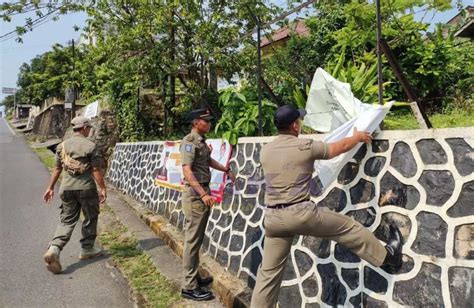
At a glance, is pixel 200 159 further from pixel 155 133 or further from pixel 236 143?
pixel 155 133

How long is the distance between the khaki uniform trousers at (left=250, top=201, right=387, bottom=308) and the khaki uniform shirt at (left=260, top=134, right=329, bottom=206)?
0.30ft

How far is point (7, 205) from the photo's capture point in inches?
359

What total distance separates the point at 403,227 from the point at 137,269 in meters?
3.65

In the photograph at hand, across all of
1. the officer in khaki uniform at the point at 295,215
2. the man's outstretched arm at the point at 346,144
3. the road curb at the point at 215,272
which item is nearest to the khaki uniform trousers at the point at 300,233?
the officer in khaki uniform at the point at 295,215

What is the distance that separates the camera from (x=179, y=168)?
7.27 meters

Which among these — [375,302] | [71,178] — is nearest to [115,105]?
[71,178]

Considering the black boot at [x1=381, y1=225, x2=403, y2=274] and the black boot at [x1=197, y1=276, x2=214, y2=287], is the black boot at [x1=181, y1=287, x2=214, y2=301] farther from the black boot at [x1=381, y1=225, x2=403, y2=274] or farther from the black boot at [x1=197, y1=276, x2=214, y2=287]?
the black boot at [x1=381, y1=225, x2=403, y2=274]

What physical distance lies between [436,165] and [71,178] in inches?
176

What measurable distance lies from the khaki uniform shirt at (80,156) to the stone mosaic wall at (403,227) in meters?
2.47

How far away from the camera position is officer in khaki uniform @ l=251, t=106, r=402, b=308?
113 inches

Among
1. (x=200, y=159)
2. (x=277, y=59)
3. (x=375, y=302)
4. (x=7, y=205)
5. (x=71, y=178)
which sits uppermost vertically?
(x=277, y=59)

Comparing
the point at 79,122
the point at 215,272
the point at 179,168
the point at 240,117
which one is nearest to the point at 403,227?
the point at 215,272

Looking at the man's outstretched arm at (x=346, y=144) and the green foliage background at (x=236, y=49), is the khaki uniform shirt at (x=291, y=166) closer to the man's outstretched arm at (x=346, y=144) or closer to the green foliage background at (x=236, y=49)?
the man's outstretched arm at (x=346, y=144)

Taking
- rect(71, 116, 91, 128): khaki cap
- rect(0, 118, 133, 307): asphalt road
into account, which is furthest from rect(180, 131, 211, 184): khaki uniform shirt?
rect(71, 116, 91, 128): khaki cap
